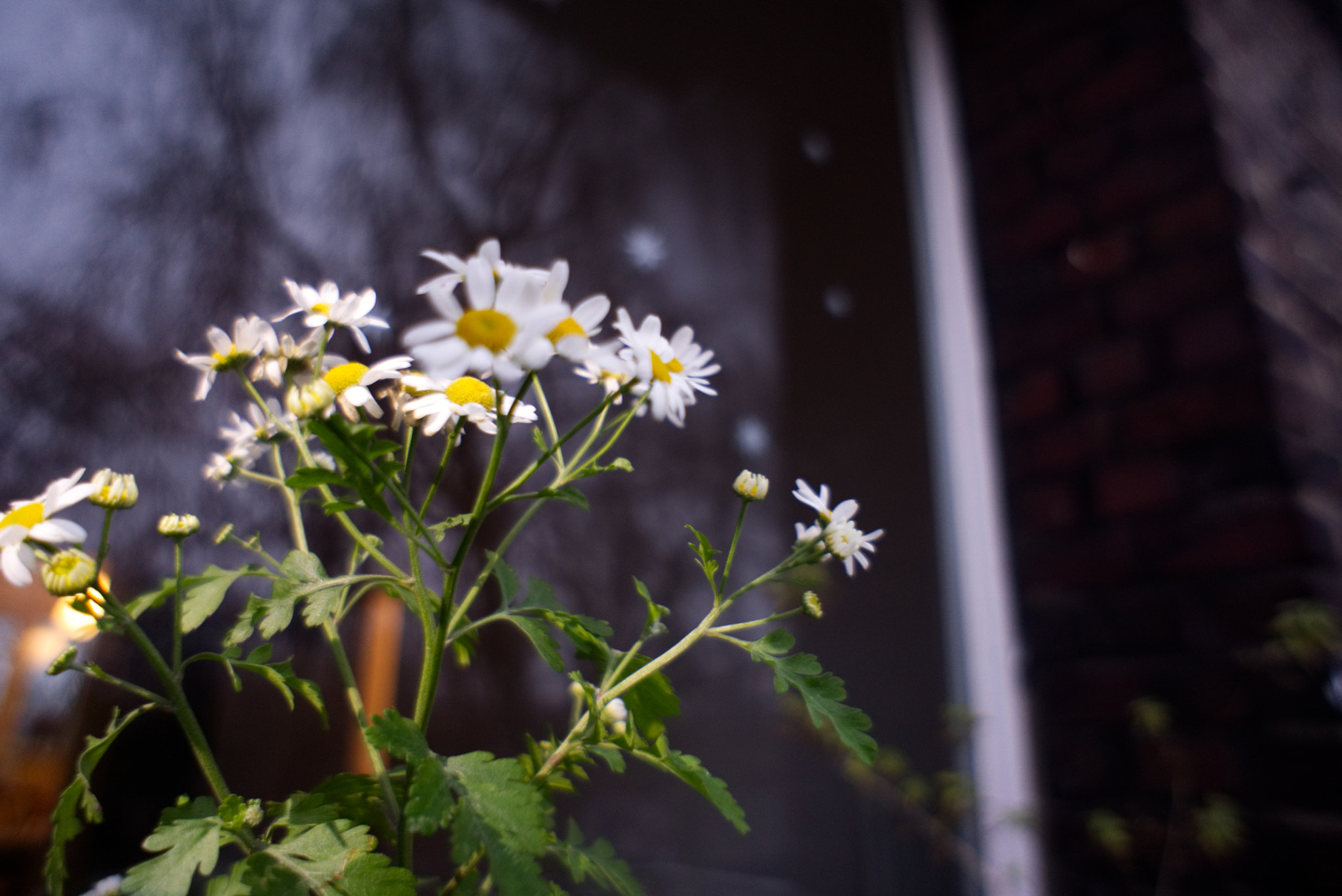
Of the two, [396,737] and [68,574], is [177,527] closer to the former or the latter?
[68,574]

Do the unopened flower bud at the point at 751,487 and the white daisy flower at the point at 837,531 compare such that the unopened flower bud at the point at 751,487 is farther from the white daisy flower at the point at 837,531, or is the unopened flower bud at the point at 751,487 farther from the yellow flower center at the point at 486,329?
the yellow flower center at the point at 486,329

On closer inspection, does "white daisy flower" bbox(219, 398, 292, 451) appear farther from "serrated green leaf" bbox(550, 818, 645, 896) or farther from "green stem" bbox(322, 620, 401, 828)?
"serrated green leaf" bbox(550, 818, 645, 896)

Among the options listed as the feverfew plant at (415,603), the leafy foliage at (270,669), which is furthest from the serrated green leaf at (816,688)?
the leafy foliage at (270,669)

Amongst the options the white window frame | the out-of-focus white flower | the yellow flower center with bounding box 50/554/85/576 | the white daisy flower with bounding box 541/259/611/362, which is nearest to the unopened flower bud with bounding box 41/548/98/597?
the yellow flower center with bounding box 50/554/85/576

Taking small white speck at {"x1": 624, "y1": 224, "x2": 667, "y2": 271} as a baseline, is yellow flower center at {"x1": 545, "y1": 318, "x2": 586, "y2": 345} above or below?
below

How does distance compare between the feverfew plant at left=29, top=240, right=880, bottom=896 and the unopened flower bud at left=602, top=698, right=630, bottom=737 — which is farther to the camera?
the unopened flower bud at left=602, top=698, right=630, bottom=737

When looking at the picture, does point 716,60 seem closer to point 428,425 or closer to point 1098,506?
point 1098,506

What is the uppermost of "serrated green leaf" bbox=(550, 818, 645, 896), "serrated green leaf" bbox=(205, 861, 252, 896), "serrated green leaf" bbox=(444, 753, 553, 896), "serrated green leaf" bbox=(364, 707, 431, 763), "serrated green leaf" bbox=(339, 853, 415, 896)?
"serrated green leaf" bbox=(364, 707, 431, 763)
